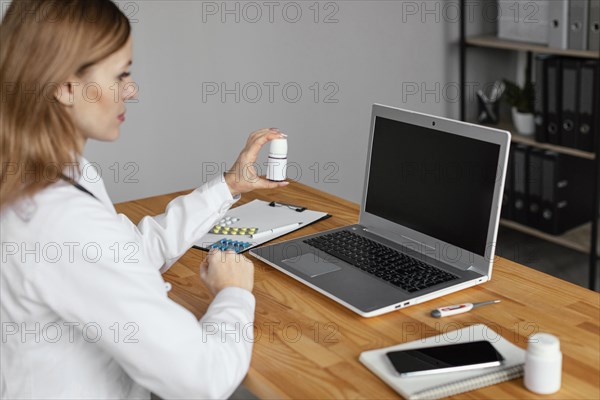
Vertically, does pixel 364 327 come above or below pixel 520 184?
above

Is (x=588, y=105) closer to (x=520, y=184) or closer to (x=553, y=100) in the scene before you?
(x=553, y=100)

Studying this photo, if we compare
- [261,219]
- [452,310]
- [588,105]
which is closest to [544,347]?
[452,310]

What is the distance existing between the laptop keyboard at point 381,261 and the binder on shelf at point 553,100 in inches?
65.9

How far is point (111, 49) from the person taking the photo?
120 centimetres

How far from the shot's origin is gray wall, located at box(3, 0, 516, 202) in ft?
9.39

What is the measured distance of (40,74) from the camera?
3.77 ft

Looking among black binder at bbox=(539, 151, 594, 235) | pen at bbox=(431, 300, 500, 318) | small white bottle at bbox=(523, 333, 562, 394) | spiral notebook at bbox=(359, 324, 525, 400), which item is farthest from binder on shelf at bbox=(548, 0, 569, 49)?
small white bottle at bbox=(523, 333, 562, 394)

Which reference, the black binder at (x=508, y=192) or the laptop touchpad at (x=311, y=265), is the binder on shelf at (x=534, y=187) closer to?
the black binder at (x=508, y=192)

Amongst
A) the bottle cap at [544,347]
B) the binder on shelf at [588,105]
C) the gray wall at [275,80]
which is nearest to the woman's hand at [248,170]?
the bottle cap at [544,347]

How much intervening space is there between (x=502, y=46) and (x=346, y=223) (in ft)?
5.78

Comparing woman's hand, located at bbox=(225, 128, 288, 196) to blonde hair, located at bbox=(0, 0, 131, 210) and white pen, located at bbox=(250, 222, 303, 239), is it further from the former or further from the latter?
blonde hair, located at bbox=(0, 0, 131, 210)

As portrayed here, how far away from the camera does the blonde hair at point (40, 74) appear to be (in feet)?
3.77

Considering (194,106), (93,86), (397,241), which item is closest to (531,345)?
(397,241)

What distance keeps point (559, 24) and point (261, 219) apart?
1.76 metres
